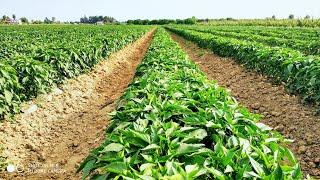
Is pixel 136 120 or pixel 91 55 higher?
pixel 136 120

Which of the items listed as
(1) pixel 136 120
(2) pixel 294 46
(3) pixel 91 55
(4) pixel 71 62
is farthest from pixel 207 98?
(2) pixel 294 46

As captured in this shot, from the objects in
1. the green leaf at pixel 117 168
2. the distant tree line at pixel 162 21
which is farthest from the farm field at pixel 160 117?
the distant tree line at pixel 162 21

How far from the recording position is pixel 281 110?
23.4 feet

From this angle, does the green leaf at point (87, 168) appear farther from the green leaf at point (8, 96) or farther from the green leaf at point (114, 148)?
the green leaf at point (8, 96)

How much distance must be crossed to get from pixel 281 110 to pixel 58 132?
158 inches

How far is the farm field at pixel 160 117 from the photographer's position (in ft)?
7.59

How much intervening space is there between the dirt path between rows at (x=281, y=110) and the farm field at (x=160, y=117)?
0.02 metres

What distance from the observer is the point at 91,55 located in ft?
37.1

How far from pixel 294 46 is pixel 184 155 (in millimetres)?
13234

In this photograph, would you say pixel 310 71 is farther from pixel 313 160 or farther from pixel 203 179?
pixel 203 179

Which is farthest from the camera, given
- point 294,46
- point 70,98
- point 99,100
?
point 294,46

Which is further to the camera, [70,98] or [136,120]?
[70,98]

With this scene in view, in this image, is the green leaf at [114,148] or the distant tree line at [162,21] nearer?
the green leaf at [114,148]

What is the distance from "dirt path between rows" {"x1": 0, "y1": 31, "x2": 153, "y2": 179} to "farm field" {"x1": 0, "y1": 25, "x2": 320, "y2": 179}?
2cm
